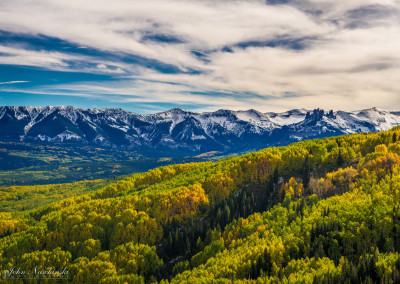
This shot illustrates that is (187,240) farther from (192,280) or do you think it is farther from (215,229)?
(192,280)

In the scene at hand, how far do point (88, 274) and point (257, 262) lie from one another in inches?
3824

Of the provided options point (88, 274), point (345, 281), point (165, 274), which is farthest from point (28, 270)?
point (345, 281)

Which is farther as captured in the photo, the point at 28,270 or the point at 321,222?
the point at 28,270

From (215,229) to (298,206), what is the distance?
60200mm

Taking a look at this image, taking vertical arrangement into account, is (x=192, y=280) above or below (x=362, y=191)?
below

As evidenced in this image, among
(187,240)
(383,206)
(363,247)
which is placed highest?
(383,206)

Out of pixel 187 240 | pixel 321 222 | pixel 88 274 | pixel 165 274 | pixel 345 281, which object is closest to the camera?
pixel 345 281

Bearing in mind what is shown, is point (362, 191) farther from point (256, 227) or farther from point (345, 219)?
point (256, 227)

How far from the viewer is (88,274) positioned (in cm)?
16050

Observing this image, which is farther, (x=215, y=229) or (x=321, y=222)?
(x=215, y=229)

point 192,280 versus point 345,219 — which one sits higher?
point 345,219

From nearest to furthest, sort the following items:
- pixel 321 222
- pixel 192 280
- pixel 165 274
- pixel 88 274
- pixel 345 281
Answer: pixel 345 281
pixel 192 280
pixel 321 222
pixel 88 274
pixel 165 274

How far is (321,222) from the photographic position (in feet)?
490

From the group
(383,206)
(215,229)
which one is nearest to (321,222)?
(383,206)
